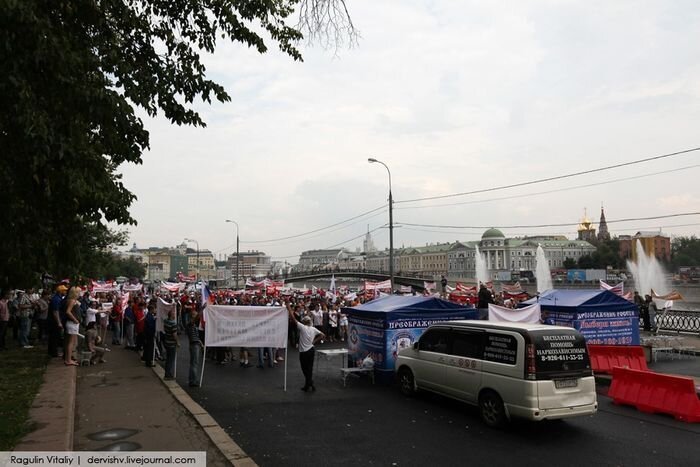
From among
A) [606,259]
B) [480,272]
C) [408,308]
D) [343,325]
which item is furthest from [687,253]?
[408,308]

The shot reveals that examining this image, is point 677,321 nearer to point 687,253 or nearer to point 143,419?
point 143,419

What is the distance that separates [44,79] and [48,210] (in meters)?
1.31

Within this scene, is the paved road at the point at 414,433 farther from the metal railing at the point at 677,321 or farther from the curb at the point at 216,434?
the metal railing at the point at 677,321

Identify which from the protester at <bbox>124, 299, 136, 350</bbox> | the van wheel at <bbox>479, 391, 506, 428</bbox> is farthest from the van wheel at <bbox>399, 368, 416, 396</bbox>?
the protester at <bbox>124, 299, 136, 350</bbox>

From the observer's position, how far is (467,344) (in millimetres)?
9977

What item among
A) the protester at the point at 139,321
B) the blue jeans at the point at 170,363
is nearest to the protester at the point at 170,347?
the blue jeans at the point at 170,363

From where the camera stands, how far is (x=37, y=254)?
5516 mm

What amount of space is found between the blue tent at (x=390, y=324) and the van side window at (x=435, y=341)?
188cm

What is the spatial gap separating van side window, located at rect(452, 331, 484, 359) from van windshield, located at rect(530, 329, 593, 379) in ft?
3.89

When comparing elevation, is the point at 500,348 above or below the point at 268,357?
above

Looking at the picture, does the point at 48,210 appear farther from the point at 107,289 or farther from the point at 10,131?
the point at 107,289

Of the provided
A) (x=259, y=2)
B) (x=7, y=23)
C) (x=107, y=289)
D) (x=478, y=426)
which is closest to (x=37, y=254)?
(x=7, y=23)

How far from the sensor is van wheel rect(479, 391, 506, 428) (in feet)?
28.9

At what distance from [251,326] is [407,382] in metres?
4.04
